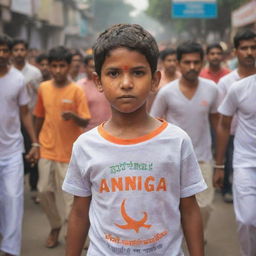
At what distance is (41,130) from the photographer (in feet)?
17.2

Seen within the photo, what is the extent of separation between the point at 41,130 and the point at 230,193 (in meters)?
2.93

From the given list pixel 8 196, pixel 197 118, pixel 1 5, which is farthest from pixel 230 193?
pixel 1 5

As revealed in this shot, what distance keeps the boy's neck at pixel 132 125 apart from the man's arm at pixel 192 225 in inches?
13.7

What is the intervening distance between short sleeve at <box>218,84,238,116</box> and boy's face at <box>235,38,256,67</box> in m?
1.28

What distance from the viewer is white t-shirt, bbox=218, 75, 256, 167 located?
155 inches

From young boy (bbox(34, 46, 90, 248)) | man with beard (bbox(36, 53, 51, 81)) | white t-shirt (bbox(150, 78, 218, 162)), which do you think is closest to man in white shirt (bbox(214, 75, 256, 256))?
white t-shirt (bbox(150, 78, 218, 162))

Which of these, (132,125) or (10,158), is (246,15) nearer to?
(10,158)

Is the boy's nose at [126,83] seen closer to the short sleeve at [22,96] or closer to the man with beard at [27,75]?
the short sleeve at [22,96]

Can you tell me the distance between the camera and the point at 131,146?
218 centimetres

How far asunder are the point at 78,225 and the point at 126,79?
0.73m

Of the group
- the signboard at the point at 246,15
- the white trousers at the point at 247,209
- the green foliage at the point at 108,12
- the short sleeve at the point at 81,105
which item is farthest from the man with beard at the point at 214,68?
the green foliage at the point at 108,12

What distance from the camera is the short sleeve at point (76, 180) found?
7.53ft

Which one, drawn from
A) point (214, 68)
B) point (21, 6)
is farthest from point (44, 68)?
point (21, 6)

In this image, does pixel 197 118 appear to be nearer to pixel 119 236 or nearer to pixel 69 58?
pixel 69 58
